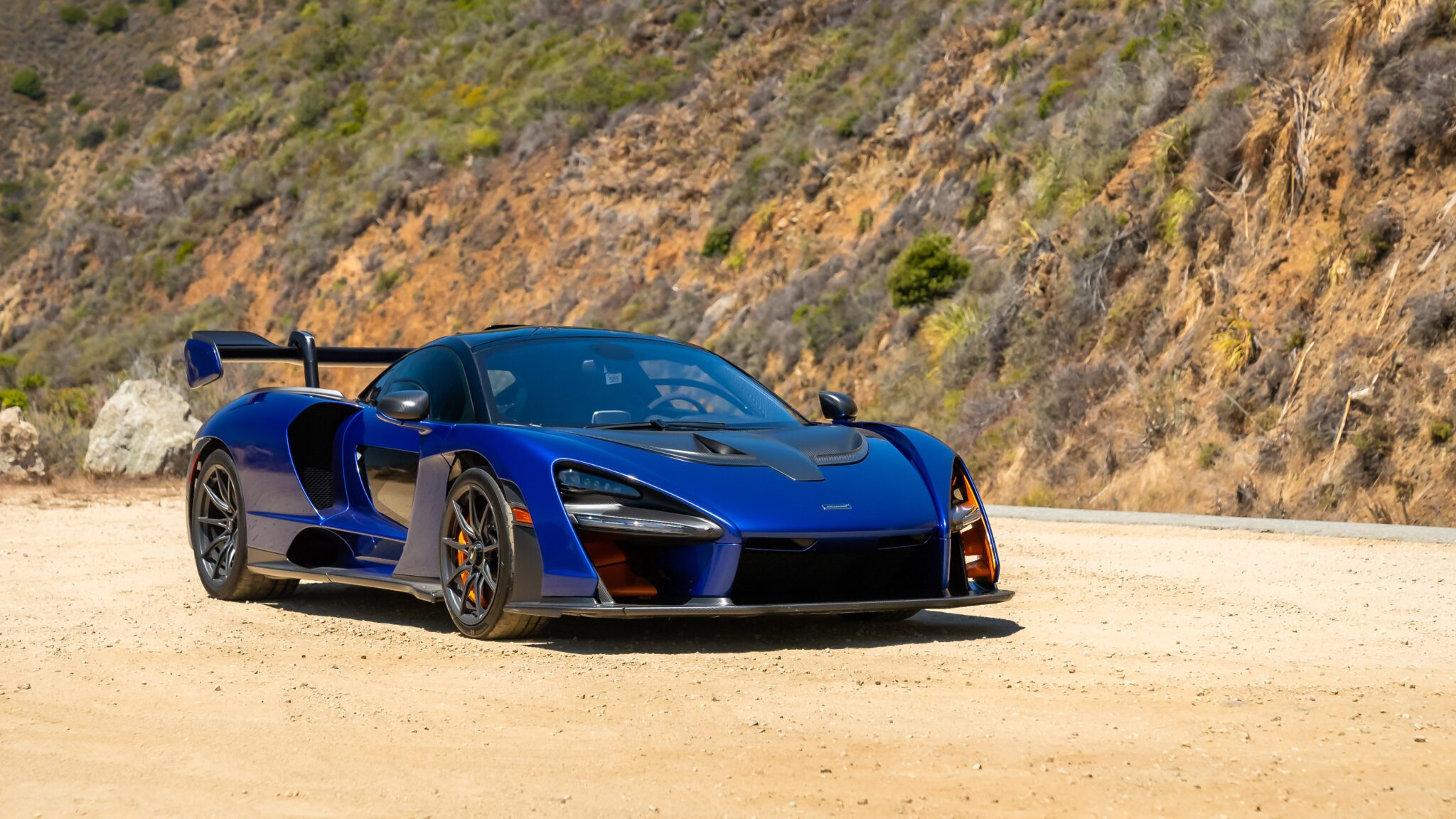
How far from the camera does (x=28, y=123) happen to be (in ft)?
256

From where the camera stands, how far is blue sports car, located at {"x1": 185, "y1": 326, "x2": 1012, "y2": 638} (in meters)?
6.47

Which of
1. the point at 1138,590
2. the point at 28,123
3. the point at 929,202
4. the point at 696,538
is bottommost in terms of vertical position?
the point at 1138,590

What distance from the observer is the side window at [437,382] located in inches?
299

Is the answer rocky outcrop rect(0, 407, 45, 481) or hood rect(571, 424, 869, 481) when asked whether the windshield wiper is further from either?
rocky outcrop rect(0, 407, 45, 481)

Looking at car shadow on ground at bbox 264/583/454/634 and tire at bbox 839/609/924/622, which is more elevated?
tire at bbox 839/609/924/622

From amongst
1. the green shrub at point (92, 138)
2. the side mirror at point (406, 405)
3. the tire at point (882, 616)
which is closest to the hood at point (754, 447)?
the side mirror at point (406, 405)

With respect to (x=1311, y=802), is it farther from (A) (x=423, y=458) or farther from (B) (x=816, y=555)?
(A) (x=423, y=458)

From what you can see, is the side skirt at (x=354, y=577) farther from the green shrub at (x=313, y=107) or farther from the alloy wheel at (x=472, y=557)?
the green shrub at (x=313, y=107)

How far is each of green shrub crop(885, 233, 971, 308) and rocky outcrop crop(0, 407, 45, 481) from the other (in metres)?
12.4

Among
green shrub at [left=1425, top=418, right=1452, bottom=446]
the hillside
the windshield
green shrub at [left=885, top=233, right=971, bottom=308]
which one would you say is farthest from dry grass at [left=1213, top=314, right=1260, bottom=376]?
the windshield

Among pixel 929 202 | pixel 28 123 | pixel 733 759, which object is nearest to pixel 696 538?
pixel 733 759

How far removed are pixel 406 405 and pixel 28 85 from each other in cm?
8068

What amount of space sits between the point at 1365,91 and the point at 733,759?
16.3 meters

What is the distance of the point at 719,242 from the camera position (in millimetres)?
33812
